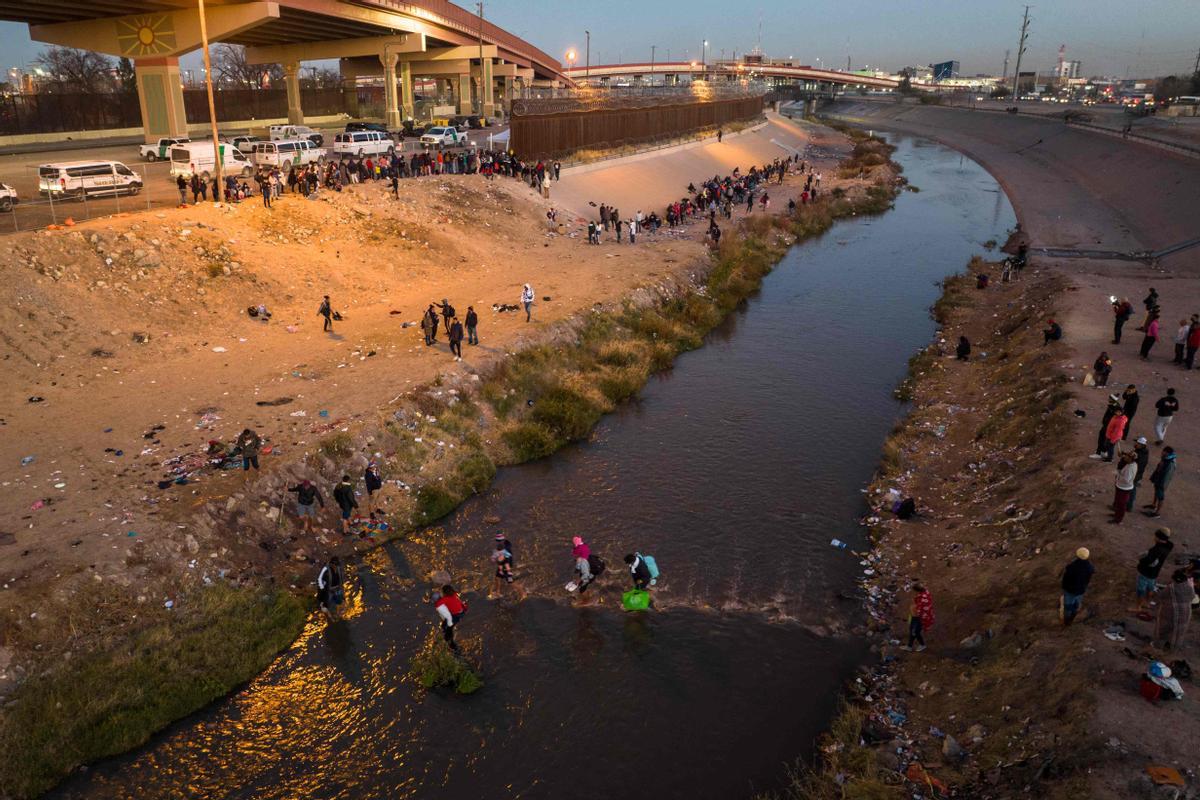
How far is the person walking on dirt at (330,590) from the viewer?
1270 cm

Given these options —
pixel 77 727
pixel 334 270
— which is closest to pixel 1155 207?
pixel 334 270

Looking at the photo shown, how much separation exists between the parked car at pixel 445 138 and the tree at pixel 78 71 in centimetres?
3429

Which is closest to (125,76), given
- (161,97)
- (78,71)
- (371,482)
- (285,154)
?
→ (78,71)

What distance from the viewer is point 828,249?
42.0 metres

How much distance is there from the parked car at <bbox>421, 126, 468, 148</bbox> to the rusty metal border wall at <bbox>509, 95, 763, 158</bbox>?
757 centimetres

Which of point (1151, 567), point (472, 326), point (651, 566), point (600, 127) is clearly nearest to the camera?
point (1151, 567)

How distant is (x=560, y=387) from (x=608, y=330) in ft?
15.3

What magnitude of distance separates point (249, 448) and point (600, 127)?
4172cm

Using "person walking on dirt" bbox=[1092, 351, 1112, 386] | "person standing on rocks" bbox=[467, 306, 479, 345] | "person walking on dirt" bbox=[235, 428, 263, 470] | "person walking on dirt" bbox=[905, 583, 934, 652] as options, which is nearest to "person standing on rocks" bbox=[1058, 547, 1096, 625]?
"person walking on dirt" bbox=[905, 583, 934, 652]

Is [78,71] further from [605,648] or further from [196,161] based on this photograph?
[605,648]

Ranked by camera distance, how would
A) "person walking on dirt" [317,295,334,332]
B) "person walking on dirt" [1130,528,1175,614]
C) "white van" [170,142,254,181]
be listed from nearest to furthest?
"person walking on dirt" [1130,528,1175,614]
"person walking on dirt" [317,295,334,332]
"white van" [170,142,254,181]

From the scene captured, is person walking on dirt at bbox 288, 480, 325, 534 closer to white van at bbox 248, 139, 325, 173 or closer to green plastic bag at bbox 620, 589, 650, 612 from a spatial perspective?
green plastic bag at bbox 620, 589, 650, 612

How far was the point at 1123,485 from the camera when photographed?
12594 mm

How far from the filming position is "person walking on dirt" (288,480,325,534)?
1401 cm
